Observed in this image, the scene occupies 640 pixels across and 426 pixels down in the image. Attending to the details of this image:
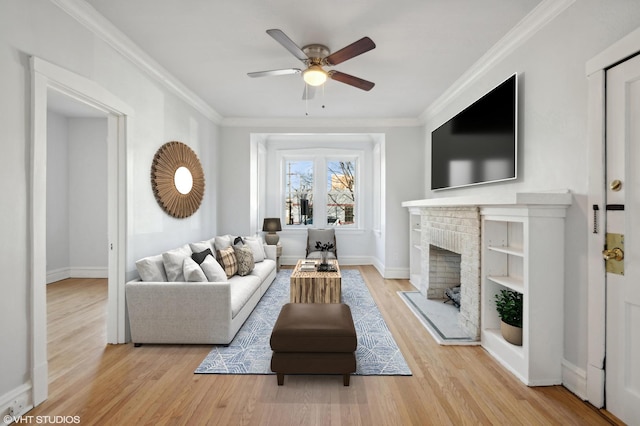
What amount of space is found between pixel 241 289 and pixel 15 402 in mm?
1876

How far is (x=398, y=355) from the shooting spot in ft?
8.87

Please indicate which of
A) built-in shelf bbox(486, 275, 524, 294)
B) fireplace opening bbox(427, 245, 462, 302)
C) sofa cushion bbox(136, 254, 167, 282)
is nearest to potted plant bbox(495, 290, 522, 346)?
built-in shelf bbox(486, 275, 524, 294)

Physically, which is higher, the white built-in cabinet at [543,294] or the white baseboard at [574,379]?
the white built-in cabinet at [543,294]

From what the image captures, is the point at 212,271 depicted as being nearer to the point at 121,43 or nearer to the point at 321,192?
the point at 121,43

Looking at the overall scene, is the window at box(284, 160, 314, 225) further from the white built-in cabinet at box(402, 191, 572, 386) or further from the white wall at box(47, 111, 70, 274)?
the white built-in cabinet at box(402, 191, 572, 386)

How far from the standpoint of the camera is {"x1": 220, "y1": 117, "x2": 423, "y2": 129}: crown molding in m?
5.46

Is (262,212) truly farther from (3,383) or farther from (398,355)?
(3,383)

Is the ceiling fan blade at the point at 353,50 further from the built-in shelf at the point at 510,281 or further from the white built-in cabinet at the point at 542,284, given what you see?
the built-in shelf at the point at 510,281

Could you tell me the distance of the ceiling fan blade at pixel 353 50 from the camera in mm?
2379

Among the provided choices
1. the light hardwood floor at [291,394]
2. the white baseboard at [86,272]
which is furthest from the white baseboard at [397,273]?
the white baseboard at [86,272]

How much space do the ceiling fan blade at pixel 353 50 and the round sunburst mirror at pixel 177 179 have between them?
84.6 inches

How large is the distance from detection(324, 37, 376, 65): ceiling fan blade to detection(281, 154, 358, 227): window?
13.5 ft

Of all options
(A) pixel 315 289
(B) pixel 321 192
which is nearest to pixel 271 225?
(B) pixel 321 192

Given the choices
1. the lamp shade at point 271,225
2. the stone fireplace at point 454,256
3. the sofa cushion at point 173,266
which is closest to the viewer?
the stone fireplace at point 454,256
